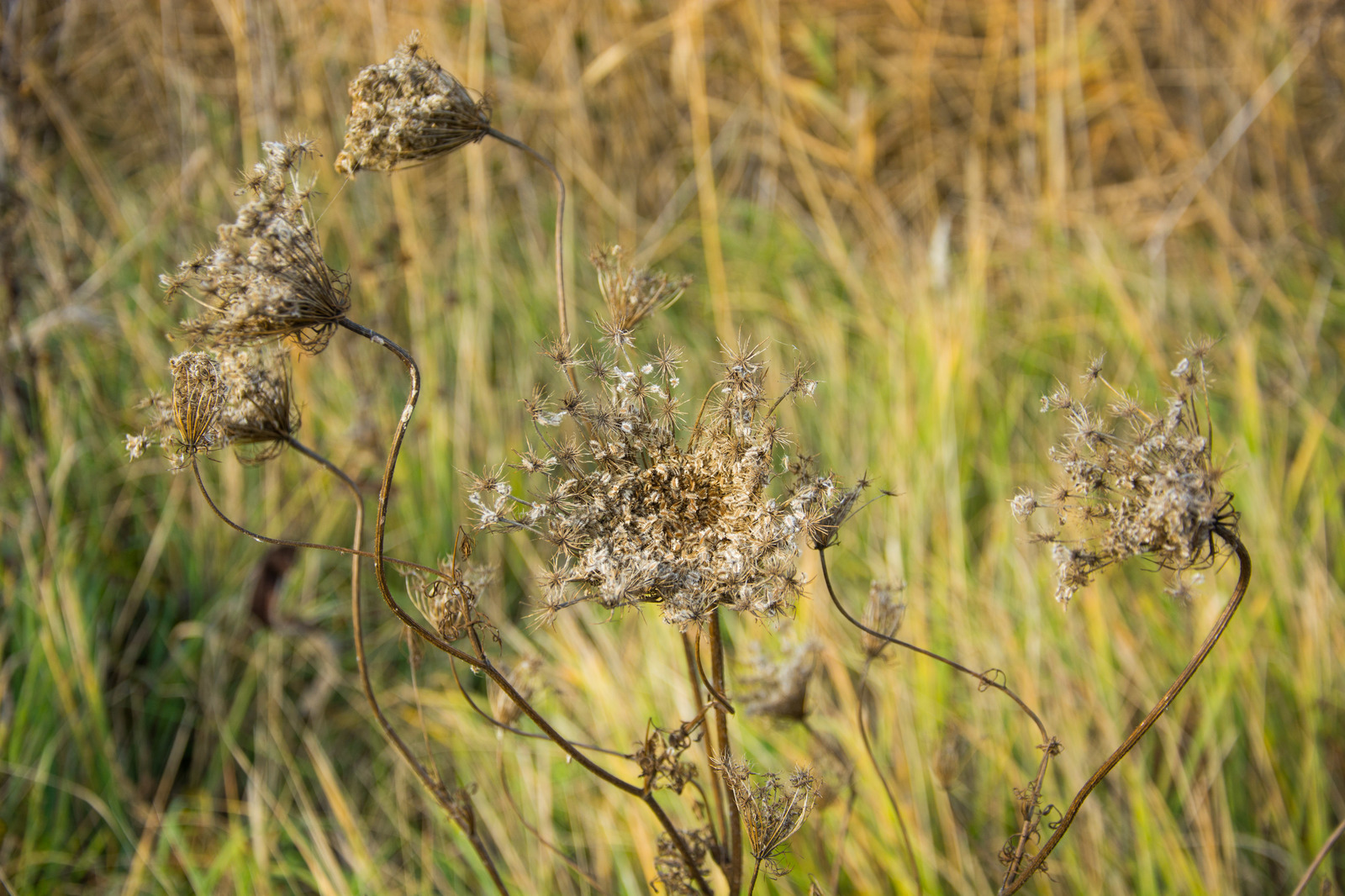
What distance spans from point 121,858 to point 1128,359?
3.18 metres

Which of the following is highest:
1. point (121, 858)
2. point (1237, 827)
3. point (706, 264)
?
point (706, 264)

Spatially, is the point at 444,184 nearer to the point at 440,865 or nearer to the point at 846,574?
the point at 846,574

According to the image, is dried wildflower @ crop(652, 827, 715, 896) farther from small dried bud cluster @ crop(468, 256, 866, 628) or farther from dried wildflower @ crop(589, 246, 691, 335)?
dried wildflower @ crop(589, 246, 691, 335)

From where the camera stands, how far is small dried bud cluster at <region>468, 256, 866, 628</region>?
2.29ft

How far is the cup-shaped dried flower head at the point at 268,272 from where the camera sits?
0.71 metres

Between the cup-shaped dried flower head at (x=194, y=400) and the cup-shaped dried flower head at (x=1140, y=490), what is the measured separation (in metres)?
0.70

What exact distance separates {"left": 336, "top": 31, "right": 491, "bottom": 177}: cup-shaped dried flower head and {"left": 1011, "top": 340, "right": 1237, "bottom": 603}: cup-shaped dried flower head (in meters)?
0.60

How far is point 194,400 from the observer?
2.52ft

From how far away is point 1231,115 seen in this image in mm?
4035

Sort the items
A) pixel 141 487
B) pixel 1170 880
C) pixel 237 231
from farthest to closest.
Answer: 1. pixel 141 487
2. pixel 1170 880
3. pixel 237 231

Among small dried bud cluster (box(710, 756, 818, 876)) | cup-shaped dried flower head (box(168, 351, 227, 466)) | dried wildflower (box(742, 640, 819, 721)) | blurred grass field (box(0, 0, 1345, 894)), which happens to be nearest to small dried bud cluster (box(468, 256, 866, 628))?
small dried bud cluster (box(710, 756, 818, 876))

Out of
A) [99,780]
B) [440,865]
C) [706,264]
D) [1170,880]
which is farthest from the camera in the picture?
[706,264]

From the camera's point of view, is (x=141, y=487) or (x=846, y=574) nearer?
(x=846, y=574)

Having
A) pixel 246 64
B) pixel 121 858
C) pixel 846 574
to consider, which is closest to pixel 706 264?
pixel 846 574
